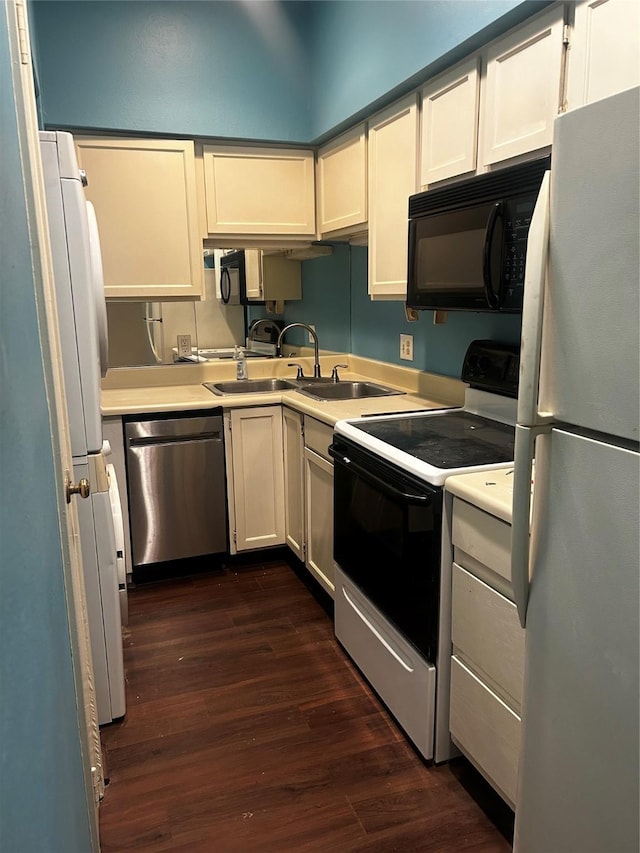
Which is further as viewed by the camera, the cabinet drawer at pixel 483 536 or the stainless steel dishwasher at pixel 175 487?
the stainless steel dishwasher at pixel 175 487

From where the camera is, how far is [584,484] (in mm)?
957

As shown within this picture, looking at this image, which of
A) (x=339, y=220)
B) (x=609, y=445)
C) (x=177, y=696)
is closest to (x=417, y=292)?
(x=339, y=220)

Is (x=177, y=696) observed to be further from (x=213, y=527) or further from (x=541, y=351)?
(x=541, y=351)

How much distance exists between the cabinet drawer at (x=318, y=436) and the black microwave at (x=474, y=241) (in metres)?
0.61

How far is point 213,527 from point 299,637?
0.77 m

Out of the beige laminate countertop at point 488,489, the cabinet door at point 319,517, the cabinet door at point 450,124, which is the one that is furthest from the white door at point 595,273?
the cabinet door at point 319,517

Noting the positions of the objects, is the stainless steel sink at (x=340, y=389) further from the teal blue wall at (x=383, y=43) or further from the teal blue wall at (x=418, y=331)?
the teal blue wall at (x=383, y=43)

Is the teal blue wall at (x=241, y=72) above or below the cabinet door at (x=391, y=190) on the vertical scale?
above

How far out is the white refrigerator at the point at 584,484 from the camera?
86cm

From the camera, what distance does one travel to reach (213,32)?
2996 millimetres

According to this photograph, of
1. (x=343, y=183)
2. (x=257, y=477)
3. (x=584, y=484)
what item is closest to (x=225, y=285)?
(x=343, y=183)

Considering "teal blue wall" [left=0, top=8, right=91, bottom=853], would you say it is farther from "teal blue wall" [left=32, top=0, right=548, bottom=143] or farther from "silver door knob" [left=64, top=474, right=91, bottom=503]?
"teal blue wall" [left=32, top=0, right=548, bottom=143]

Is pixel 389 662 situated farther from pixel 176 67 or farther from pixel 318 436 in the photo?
pixel 176 67

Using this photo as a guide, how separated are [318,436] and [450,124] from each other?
1270 mm
